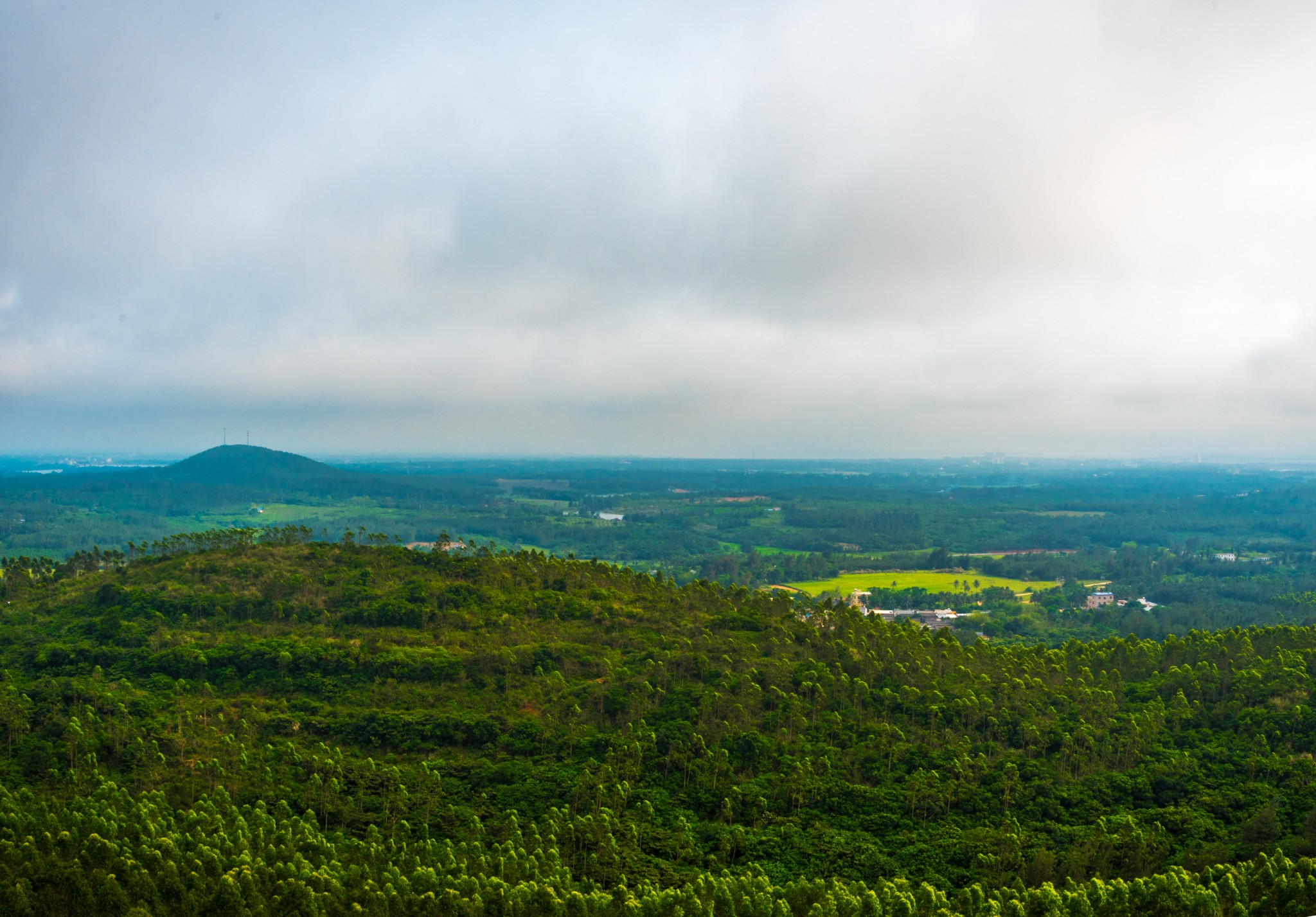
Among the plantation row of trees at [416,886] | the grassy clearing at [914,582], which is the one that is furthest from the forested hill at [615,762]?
the grassy clearing at [914,582]

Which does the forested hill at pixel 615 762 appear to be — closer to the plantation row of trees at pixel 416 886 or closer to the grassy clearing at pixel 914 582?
the plantation row of trees at pixel 416 886

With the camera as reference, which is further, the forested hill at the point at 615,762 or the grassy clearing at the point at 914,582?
the grassy clearing at the point at 914,582

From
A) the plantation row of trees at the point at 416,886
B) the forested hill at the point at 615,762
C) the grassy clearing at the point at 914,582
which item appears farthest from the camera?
the grassy clearing at the point at 914,582

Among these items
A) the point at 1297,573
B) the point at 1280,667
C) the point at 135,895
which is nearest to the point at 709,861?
the point at 135,895

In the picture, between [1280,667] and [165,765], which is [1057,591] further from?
[165,765]

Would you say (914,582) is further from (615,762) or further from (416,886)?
(416,886)

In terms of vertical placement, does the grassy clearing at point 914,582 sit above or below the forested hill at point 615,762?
below

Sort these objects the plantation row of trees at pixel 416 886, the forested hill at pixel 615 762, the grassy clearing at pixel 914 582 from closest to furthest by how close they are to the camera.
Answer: the plantation row of trees at pixel 416 886, the forested hill at pixel 615 762, the grassy clearing at pixel 914 582

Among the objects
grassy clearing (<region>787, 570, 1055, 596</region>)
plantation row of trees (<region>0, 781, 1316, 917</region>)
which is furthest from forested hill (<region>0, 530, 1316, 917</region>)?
grassy clearing (<region>787, 570, 1055, 596</region>)
